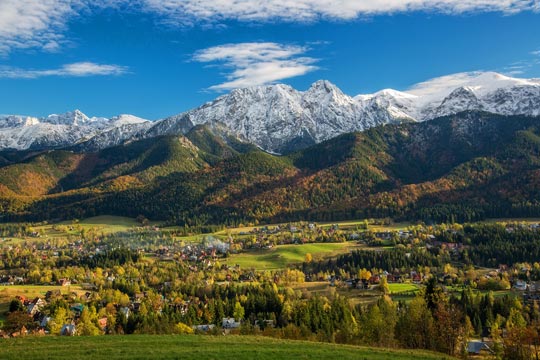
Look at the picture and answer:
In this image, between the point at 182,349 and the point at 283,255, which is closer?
the point at 182,349

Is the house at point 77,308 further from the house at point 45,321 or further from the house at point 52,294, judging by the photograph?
the house at point 52,294

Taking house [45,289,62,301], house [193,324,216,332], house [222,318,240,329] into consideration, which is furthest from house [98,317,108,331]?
house [45,289,62,301]

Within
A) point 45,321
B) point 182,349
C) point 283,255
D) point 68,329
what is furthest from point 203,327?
point 283,255

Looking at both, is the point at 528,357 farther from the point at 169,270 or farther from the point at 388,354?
the point at 169,270

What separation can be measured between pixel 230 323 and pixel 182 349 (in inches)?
1910

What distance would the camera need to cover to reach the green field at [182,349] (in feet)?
128

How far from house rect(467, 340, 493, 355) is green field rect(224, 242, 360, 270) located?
285ft

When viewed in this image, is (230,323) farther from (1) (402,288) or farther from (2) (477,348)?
(1) (402,288)

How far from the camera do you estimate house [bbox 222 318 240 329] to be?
87188 mm

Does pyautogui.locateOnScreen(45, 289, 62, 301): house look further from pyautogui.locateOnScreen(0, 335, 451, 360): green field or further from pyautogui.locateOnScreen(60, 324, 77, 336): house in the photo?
pyautogui.locateOnScreen(0, 335, 451, 360): green field

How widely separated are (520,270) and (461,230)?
189ft

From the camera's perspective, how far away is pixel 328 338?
208ft

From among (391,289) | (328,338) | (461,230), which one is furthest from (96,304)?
(461,230)

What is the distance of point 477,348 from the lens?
6888cm
